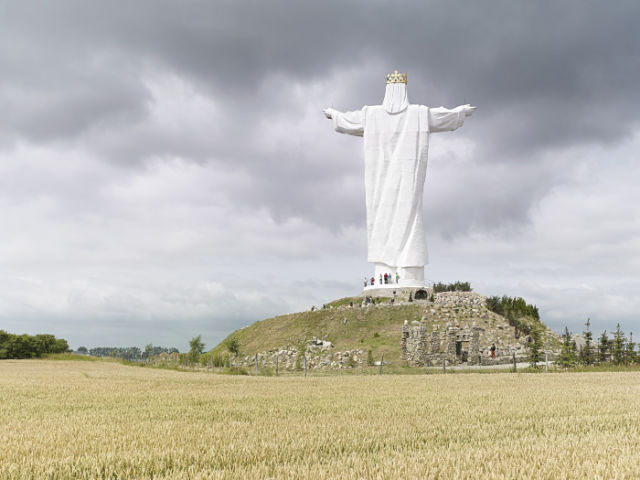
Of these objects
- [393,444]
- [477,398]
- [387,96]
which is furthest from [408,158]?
[393,444]

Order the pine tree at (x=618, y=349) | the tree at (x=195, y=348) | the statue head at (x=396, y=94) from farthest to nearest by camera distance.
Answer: the statue head at (x=396, y=94) → the tree at (x=195, y=348) → the pine tree at (x=618, y=349)

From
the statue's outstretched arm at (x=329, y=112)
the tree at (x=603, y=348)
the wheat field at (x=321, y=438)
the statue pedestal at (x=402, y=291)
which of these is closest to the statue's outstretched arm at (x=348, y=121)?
the statue's outstretched arm at (x=329, y=112)

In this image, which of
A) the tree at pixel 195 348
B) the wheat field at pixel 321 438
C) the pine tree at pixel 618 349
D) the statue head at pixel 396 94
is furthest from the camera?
the statue head at pixel 396 94

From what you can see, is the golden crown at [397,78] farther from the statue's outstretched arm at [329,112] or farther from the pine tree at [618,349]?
the pine tree at [618,349]

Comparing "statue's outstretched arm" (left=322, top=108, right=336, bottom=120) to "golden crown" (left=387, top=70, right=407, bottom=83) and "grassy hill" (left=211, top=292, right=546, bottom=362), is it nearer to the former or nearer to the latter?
"golden crown" (left=387, top=70, right=407, bottom=83)

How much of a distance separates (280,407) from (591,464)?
5.67 m

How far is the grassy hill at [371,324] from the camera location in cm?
4268

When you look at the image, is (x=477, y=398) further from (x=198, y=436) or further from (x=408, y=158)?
(x=408, y=158)

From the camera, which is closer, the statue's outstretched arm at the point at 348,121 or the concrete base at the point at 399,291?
the concrete base at the point at 399,291

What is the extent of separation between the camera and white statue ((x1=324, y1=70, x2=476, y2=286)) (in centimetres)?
5322

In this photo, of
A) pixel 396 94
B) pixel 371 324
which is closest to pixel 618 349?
pixel 371 324

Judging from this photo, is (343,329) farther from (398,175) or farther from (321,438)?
(321,438)

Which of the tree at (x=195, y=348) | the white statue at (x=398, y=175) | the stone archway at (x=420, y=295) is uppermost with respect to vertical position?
the white statue at (x=398, y=175)

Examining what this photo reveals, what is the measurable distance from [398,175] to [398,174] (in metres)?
0.10
